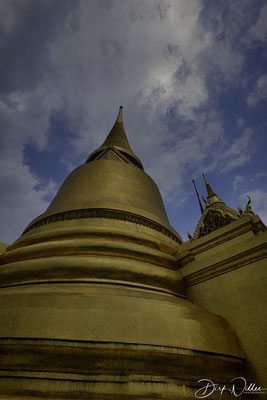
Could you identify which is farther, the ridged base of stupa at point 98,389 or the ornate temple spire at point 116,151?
the ornate temple spire at point 116,151

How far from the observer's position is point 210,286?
9.30 feet

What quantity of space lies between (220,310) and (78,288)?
1554 millimetres

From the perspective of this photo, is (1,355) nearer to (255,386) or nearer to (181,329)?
(181,329)

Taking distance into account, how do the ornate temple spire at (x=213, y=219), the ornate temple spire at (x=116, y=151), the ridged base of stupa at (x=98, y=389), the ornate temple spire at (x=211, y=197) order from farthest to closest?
the ornate temple spire at (x=116, y=151)
the ornate temple spire at (x=211, y=197)
the ornate temple spire at (x=213, y=219)
the ridged base of stupa at (x=98, y=389)

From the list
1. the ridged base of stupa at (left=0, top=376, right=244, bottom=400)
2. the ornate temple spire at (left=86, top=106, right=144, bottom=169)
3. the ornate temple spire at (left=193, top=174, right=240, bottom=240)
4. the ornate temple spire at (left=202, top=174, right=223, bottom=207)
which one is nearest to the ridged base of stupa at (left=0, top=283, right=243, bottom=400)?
the ridged base of stupa at (left=0, top=376, right=244, bottom=400)

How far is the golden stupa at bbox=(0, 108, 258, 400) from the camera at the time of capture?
1660mm

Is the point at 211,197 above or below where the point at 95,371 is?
above

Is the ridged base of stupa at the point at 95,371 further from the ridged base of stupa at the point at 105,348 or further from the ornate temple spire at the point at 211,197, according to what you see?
the ornate temple spire at the point at 211,197

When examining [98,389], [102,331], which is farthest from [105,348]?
[98,389]

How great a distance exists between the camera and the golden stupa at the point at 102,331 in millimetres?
1660

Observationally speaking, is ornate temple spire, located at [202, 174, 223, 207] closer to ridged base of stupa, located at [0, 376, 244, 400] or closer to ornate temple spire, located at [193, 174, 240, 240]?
ornate temple spire, located at [193, 174, 240, 240]

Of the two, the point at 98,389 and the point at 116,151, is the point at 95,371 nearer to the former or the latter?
the point at 98,389

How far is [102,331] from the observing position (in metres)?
1.85

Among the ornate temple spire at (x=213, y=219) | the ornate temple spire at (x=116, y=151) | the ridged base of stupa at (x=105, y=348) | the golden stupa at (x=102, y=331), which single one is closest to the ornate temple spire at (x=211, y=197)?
the ornate temple spire at (x=213, y=219)
